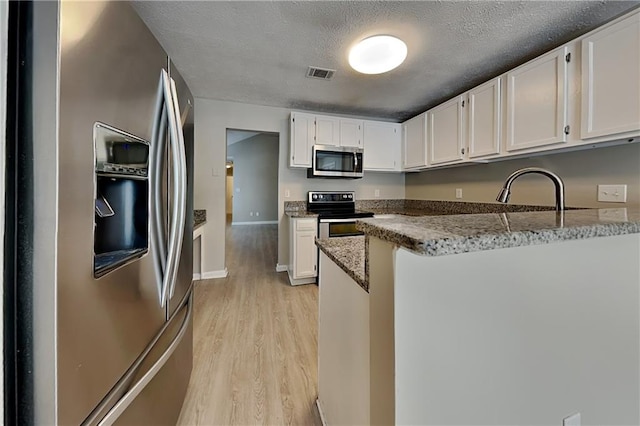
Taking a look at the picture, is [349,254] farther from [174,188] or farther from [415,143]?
[415,143]

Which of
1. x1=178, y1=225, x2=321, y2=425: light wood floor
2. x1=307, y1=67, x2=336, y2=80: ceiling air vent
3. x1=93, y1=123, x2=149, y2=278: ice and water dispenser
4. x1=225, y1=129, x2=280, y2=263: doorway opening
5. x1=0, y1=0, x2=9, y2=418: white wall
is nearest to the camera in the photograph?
x1=0, y1=0, x2=9, y2=418: white wall

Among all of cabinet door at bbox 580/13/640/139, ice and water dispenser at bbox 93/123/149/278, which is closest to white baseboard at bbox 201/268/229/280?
ice and water dispenser at bbox 93/123/149/278

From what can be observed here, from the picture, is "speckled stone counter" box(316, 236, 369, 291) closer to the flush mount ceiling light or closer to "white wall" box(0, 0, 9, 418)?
"white wall" box(0, 0, 9, 418)

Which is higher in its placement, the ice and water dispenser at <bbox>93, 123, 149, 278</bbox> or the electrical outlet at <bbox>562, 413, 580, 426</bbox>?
the ice and water dispenser at <bbox>93, 123, 149, 278</bbox>

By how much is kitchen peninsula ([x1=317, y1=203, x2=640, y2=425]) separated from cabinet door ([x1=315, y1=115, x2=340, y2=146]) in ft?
9.08

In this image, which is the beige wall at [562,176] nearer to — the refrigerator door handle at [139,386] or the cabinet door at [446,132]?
the cabinet door at [446,132]

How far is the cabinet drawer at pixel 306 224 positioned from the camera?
3183 millimetres

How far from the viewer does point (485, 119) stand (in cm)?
242

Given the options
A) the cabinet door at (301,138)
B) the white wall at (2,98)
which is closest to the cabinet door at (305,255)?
the cabinet door at (301,138)

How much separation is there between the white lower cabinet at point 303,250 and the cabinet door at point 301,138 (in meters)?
0.80

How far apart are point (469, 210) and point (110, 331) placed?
3.36 m

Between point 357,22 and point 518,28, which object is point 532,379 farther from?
point 518,28

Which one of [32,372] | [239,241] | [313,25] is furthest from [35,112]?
[239,241]

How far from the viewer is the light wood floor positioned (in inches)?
53.9
